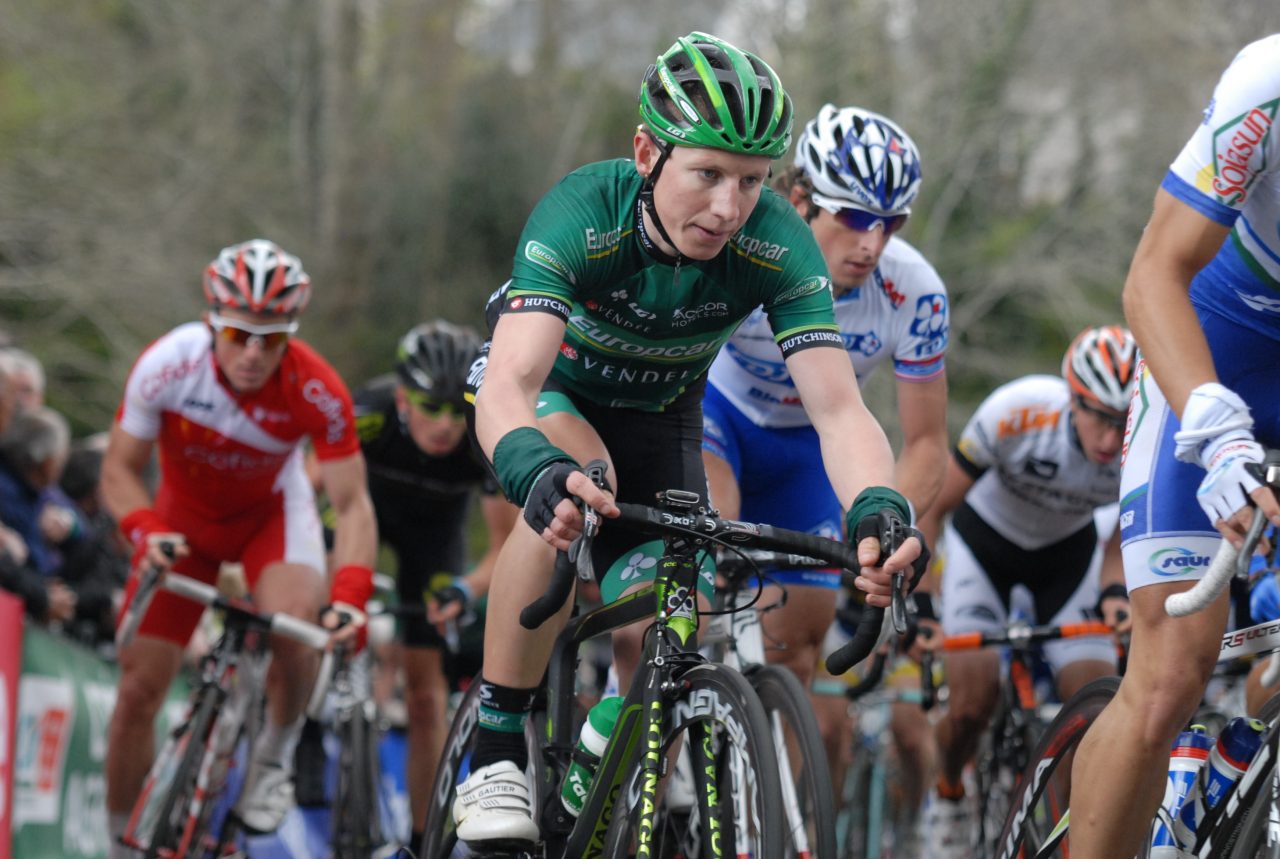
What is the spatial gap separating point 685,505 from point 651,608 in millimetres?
344

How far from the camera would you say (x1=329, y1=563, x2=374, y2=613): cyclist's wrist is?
668 cm

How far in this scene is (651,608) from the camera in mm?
4141

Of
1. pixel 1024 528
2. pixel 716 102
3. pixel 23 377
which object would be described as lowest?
pixel 1024 528

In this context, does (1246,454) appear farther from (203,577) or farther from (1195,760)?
(203,577)

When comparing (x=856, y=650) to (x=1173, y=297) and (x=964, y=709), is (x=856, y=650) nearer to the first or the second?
(x=1173, y=297)

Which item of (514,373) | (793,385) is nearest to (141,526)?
(793,385)

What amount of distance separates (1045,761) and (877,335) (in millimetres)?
2033

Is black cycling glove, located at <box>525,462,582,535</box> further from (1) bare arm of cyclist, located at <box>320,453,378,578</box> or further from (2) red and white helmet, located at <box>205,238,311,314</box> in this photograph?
(2) red and white helmet, located at <box>205,238,311,314</box>

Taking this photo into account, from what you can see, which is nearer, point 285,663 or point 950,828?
point 285,663

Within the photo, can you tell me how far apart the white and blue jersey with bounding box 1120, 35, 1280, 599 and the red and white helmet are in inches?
159

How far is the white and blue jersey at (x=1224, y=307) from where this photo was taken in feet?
11.3

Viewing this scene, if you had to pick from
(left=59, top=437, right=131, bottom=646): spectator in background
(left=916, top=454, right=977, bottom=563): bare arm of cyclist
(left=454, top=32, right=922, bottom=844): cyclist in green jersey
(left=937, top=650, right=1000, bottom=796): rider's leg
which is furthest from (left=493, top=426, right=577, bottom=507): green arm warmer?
(left=59, top=437, right=131, bottom=646): spectator in background

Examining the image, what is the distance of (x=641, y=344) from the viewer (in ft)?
14.5

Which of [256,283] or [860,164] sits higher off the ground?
[860,164]
